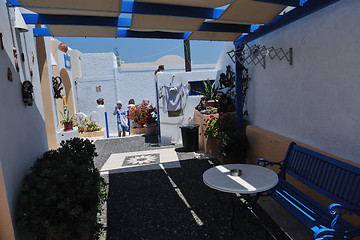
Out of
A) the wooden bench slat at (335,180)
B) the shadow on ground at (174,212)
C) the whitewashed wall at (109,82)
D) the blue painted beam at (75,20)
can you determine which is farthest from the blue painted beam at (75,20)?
the whitewashed wall at (109,82)

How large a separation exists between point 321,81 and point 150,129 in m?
7.61

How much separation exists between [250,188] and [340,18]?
2541 mm

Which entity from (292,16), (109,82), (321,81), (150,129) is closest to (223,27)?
(292,16)

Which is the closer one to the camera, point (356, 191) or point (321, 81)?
point (356, 191)

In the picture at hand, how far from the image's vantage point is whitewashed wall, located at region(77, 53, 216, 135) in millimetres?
14695

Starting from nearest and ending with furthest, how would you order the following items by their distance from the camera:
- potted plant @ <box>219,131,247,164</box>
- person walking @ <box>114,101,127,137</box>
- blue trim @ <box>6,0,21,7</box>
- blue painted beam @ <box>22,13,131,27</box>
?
blue trim @ <box>6,0,21,7</box> < blue painted beam @ <box>22,13,131,27</box> < potted plant @ <box>219,131,247,164</box> < person walking @ <box>114,101,127,137</box>

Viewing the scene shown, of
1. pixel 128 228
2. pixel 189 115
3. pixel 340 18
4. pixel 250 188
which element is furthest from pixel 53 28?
pixel 189 115

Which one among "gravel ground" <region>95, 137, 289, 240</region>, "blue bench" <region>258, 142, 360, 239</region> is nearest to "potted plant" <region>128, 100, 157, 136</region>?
"gravel ground" <region>95, 137, 289, 240</region>

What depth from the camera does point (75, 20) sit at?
384 centimetres

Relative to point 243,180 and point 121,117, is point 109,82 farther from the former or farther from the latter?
point 243,180

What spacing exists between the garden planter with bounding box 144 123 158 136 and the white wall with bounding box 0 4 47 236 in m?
6.32

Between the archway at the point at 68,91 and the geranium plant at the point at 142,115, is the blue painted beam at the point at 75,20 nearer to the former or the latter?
the geranium plant at the point at 142,115

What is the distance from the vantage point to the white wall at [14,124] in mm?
2461

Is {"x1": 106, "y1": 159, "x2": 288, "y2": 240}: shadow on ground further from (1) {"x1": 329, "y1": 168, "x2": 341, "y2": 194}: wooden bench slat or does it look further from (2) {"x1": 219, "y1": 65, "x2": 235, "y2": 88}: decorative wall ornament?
(2) {"x1": 219, "y1": 65, "x2": 235, "y2": 88}: decorative wall ornament
